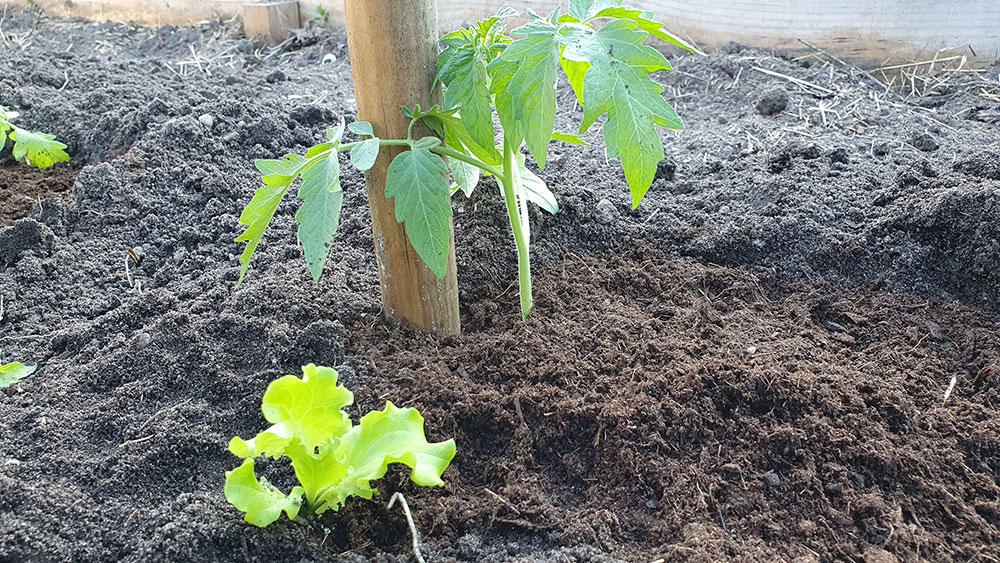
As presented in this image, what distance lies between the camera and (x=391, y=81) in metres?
1.68

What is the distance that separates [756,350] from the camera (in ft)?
6.48

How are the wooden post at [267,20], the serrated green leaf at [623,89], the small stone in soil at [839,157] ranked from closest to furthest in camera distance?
the serrated green leaf at [623,89] < the small stone in soil at [839,157] < the wooden post at [267,20]

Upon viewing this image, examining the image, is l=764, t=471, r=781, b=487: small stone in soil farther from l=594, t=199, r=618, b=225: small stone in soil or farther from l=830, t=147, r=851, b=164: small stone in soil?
Result: l=830, t=147, r=851, b=164: small stone in soil

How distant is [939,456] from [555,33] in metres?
1.24

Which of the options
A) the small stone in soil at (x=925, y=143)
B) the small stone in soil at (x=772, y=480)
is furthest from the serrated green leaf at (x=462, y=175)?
the small stone in soil at (x=925, y=143)

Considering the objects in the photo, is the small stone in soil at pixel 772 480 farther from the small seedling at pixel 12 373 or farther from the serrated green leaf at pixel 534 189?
the small seedling at pixel 12 373

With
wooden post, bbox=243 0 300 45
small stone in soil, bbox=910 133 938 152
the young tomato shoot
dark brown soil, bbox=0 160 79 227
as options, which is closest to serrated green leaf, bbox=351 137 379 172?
the young tomato shoot

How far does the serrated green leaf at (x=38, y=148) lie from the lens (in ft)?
9.97

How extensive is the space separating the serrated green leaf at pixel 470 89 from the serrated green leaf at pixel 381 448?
0.61 meters

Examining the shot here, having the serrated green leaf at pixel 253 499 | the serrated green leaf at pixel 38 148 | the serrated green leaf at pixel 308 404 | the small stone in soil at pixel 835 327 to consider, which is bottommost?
the small stone in soil at pixel 835 327

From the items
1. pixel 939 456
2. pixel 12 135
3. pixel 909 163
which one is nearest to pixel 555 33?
pixel 939 456

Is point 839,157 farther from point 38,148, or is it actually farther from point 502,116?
point 38,148

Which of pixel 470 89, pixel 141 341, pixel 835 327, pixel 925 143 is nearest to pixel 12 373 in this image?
pixel 141 341

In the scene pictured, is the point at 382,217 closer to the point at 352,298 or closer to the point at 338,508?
the point at 352,298
